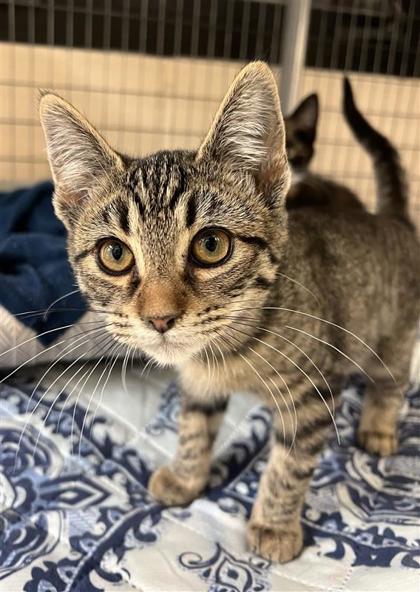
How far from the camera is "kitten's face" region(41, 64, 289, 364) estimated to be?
2.68 feet

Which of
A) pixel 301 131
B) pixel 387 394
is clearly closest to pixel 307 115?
pixel 301 131

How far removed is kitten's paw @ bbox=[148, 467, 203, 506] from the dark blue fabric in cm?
35

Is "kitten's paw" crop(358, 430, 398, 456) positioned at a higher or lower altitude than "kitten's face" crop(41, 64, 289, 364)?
lower

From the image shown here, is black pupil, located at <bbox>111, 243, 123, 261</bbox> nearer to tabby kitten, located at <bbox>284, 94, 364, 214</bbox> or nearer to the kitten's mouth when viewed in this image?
the kitten's mouth

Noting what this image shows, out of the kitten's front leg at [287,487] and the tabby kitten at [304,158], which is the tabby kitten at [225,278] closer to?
the kitten's front leg at [287,487]

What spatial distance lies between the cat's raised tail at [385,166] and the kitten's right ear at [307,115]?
19cm

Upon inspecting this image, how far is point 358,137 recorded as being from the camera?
148 cm

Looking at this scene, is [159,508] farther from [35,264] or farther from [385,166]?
[385,166]

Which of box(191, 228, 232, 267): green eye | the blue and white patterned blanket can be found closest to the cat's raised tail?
the blue and white patterned blanket

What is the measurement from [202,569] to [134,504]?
20 cm

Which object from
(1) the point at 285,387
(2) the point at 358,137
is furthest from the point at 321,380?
(2) the point at 358,137

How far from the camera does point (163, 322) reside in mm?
783

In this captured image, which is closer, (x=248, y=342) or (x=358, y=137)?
(x=248, y=342)

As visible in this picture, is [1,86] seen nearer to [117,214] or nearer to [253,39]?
[253,39]
